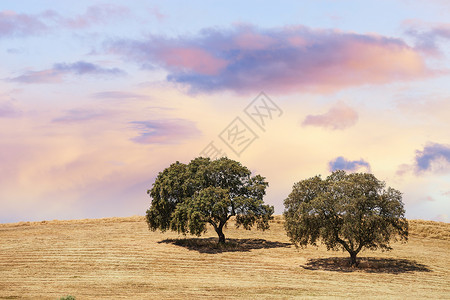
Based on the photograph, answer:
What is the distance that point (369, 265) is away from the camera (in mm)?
57469

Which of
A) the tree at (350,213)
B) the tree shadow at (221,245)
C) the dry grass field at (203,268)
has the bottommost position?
the dry grass field at (203,268)

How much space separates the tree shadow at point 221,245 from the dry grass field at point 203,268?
0.16 meters

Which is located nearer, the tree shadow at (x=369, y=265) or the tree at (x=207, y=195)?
the tree shadow at (x=369, y=265)

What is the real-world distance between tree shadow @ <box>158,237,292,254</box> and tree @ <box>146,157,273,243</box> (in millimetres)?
2271

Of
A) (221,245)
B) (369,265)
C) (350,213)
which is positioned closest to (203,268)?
(221,245)

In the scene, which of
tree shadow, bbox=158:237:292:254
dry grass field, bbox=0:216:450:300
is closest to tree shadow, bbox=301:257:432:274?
dry grass field, bbox=0:216:450:300

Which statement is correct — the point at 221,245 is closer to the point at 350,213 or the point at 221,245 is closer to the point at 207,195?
the point at 207,195

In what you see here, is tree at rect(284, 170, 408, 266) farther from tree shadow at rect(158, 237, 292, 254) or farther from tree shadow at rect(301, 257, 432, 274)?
tree shadow at rect(158, 237, 292, 254)

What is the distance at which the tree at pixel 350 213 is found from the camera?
53.2 metres

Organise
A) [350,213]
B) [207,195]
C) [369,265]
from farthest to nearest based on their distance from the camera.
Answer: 1. [207,195]
2. [369,265]
3. [350,213]

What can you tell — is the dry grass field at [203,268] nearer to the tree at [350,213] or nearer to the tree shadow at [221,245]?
the tree shadow at [221,245]

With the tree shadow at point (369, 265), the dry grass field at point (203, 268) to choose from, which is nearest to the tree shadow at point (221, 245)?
the dry grass field at point (203, 268)

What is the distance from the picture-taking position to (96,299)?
40.1 metres

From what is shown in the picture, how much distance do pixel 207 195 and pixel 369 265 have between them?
77.1 ft
